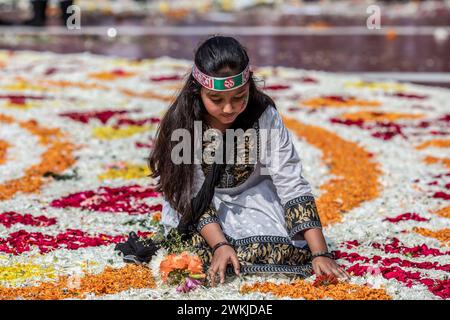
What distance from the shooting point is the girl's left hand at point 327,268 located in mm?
4519

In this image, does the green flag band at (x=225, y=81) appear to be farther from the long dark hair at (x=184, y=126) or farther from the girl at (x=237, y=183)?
the long dark hair at (x=184, y=126)

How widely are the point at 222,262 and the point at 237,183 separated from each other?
62 cm

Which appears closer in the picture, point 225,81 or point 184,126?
point 225,81

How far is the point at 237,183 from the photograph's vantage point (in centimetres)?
495

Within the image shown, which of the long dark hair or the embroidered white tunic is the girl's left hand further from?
the long dark hair

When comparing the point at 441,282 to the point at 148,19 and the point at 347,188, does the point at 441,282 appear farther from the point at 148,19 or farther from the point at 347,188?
the point at 148,19

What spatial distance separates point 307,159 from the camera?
7.96 m

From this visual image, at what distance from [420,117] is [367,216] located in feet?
13.6

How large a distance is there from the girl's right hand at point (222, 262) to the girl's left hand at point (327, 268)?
423mm

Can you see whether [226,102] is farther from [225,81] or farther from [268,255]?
[268,255]

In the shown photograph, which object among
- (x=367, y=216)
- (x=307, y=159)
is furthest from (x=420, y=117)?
(x=367, y=216)

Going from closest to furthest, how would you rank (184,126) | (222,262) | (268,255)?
(222,262) < (268,255) < (184,126)

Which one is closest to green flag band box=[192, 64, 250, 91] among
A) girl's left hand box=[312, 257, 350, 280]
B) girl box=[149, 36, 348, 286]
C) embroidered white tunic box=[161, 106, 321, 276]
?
girl box=[149, 36, 348, 286]

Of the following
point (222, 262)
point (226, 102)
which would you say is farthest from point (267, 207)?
point (226, 102)
